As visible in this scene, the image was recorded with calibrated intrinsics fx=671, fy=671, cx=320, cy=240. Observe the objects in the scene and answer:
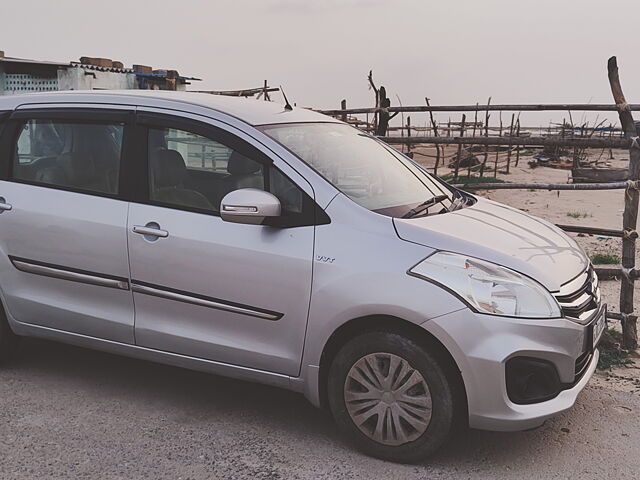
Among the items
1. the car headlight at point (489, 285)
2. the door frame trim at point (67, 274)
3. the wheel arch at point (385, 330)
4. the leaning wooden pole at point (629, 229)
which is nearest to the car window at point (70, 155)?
the door frame trim at point (67, 274)

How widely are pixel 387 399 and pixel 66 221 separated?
1975 millimetres

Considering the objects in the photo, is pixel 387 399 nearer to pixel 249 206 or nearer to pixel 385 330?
pixel 385 330

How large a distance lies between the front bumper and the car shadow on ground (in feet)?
1.21

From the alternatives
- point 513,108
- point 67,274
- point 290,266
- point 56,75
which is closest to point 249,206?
point 290,266

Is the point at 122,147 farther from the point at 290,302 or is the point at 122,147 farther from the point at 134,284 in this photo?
the point at 290,302

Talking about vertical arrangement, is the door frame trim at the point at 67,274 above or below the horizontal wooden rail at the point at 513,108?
below

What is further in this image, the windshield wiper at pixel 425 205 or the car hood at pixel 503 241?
the windshield wiper at pixel 425 205

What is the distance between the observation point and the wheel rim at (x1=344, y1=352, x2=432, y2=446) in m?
2.97

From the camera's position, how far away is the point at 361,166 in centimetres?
372

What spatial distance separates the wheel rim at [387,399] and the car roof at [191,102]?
4.58 feet

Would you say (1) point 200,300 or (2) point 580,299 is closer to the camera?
(2) point 580,299

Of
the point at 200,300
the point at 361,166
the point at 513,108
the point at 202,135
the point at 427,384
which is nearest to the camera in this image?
the point at 427,384

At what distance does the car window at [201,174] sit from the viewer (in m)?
3.32

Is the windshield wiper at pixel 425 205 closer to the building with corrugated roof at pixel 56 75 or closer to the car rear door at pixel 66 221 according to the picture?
the car rear door at pixel 66 221
